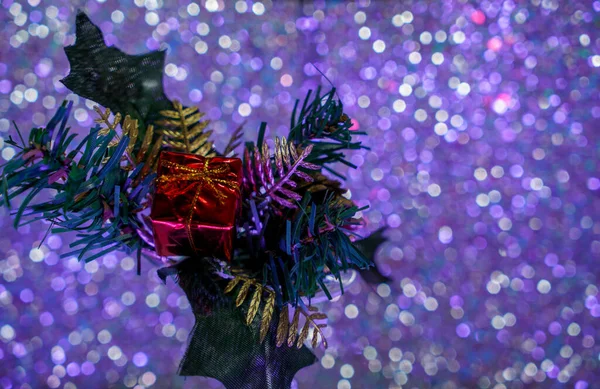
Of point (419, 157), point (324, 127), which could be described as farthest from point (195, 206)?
point (419, 157)

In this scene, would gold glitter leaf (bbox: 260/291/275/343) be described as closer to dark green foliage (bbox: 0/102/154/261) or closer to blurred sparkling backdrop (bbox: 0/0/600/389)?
dark green foliage (bbox: 0/102/154/261)

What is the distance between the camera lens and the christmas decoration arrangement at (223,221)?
1.15 feet

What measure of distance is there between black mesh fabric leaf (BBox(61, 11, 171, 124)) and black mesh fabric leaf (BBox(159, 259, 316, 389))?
0.52 ft

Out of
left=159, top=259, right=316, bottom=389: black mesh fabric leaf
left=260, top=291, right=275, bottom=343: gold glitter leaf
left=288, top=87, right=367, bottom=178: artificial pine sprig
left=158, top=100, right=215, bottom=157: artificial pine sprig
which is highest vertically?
left=288, top=87, right=367, bottom=178: artificial pine sprig

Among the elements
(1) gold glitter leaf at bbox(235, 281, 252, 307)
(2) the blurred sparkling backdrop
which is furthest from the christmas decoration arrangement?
(2) the blurred sparkling backdrop

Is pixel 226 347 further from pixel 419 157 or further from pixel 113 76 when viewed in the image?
pixel 419 157

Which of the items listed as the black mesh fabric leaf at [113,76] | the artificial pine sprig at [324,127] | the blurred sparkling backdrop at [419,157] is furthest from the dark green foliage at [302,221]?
the blurred sparkling backdrop at [419,157]

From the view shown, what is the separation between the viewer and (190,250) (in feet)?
1.22

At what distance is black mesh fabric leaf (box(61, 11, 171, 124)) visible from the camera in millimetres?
401

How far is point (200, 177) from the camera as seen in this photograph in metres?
0.37

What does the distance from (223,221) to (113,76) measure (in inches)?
7.0

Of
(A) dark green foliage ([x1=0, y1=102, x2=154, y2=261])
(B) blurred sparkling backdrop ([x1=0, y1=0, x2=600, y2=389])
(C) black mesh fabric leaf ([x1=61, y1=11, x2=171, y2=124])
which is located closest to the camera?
(A) dark green foliage ([x1=0, y1=102, x2=154, y2=261])

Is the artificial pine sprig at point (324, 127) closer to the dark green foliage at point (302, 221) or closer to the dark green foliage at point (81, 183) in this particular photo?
the dark green foliage at point (302, 221)

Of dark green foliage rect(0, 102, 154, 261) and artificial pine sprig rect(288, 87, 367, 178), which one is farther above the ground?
artificial pine sprig rect(288, 87, 367, 178)
